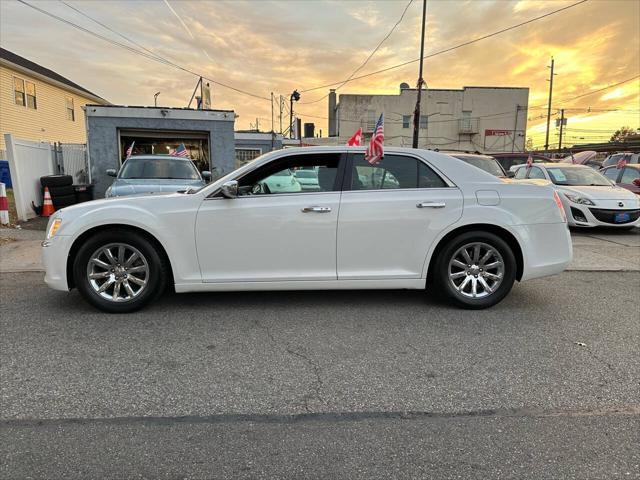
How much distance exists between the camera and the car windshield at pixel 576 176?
34.9 feet

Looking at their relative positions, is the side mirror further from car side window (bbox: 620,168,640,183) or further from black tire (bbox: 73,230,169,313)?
car side window (bbox: 620,168,640,183)

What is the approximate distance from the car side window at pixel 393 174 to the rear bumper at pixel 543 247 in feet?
3.31

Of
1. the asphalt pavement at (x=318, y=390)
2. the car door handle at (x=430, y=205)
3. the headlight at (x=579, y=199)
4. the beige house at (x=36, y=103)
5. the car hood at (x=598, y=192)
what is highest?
the beige house at (x=36, y=103)

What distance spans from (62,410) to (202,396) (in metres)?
0.83

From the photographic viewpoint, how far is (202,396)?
2.94m

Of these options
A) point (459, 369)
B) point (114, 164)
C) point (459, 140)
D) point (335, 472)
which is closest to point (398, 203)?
point (459, 369)

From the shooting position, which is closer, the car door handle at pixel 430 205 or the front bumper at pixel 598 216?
the car door handle at pixel 430 205

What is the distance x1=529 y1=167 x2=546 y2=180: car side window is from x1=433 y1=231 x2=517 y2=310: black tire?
25.0 feet

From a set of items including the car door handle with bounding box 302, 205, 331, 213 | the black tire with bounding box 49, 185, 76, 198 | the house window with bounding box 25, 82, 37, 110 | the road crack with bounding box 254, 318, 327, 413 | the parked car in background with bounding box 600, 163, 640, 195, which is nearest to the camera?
the road crack with bounding box 254, 318, 327, 413

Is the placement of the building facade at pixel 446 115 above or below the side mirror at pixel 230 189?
above

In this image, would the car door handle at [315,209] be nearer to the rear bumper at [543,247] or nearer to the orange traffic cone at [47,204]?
the rear bumper at [543,247]

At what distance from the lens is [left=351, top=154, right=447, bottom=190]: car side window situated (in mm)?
4594

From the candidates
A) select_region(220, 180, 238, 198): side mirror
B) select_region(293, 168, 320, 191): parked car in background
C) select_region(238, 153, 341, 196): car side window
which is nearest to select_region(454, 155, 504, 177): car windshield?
select_region(238, 153, 341, 196): car side window

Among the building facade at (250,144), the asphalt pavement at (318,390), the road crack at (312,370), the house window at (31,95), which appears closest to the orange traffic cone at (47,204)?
the asphalt pavement at (318,390)
